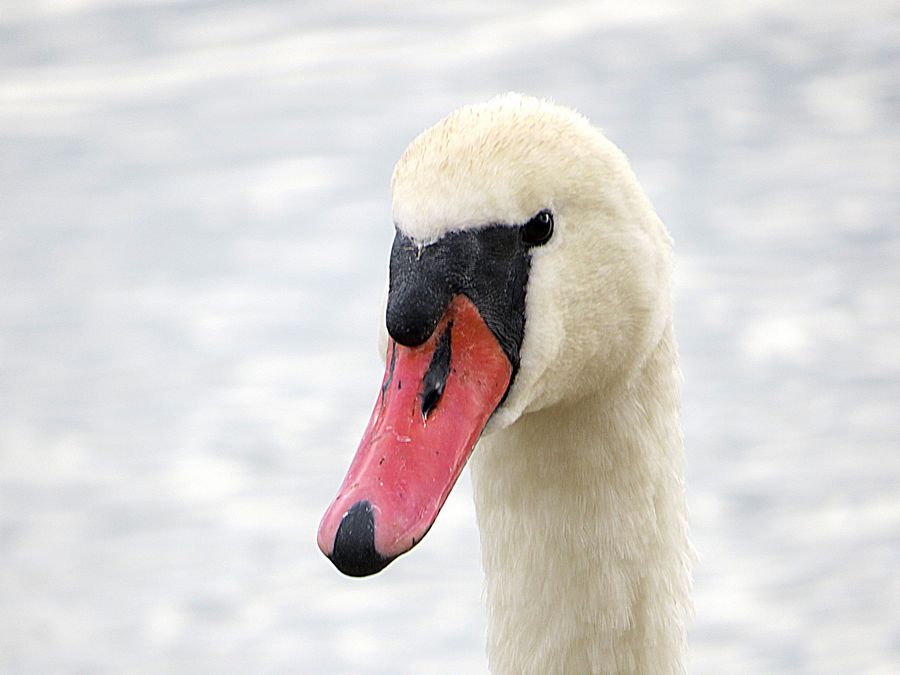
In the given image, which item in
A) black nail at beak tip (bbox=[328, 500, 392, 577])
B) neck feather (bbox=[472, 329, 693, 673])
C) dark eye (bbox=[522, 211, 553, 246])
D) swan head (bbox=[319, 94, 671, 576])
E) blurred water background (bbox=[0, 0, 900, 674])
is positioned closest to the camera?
black nail at beak tip (bbox=[328, 500, 392, 577])

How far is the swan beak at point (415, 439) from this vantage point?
7.68 feet

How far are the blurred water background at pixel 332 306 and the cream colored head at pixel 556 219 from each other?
2.51 metres

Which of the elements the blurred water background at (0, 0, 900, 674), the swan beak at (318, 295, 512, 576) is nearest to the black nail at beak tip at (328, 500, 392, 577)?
the swan beak at (318, 295, 512, 576)

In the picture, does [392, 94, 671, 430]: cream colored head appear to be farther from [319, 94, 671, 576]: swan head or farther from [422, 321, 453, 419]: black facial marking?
[422, 321, 453, 419]: black facial marking

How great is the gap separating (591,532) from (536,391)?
14.5 inches

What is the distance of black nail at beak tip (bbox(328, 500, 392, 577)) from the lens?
232 cm

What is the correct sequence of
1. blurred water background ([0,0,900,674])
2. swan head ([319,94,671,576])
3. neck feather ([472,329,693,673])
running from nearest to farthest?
swan head ([319,94,671,576]) → neck feather ([472,329,693,673]) → blurred water background ([0,0,900,674])

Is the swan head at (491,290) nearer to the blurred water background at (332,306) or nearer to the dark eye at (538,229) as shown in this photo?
the dark eye at (538,229)

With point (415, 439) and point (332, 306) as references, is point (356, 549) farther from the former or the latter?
point (332, 306)

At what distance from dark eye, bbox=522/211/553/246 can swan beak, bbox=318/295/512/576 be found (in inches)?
5.4

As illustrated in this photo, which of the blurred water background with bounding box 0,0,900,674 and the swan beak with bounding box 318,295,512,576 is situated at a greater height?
the blurred water background with bounding box 0,0,900,674

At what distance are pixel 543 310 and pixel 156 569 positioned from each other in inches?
127

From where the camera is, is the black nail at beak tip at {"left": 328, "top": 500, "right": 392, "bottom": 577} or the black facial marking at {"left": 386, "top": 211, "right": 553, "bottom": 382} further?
the black facial marking at {"left": 386, "top": 211, "right": 553, "bottom": 382}

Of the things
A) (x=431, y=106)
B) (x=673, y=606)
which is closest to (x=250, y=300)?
(x=431, y=106)
